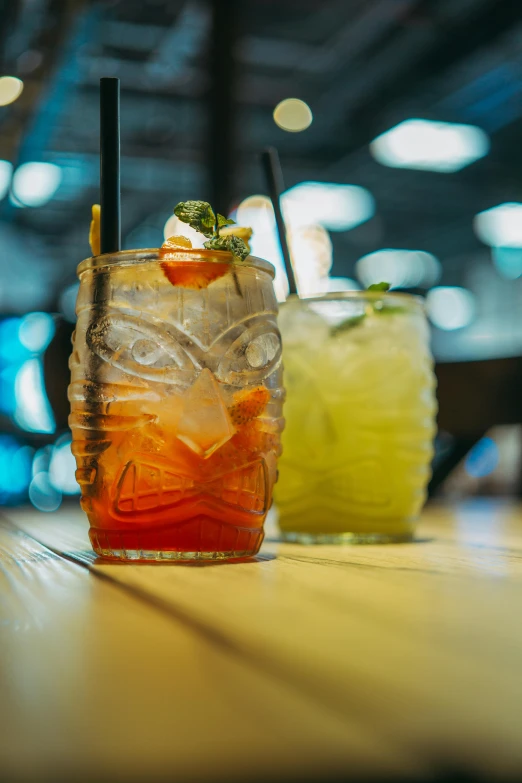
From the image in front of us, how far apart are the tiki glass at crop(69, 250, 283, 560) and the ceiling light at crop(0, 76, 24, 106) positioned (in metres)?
5.65

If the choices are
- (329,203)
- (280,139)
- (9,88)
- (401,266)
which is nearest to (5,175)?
(9,88)

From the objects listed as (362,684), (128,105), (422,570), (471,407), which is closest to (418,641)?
(362,684)

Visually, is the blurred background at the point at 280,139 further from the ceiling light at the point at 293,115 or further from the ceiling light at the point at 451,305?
the ceiling light at the point at 451,305

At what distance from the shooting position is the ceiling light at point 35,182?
362 inches

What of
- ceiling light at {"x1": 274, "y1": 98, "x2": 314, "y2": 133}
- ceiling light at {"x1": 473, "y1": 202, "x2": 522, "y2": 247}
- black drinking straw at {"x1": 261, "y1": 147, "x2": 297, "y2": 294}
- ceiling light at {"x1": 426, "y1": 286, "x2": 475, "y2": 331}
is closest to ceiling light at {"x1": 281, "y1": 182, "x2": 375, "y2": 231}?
ceiling light at {"x1": 274, "y1": 98, "x2": 314, "y2": 133}

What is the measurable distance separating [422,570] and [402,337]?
44 cm

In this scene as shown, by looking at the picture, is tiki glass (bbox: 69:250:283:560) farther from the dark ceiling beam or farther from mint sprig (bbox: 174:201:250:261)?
the dark ceiling beam

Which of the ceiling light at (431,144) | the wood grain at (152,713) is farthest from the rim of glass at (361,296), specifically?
the ceiling light at (431,144)

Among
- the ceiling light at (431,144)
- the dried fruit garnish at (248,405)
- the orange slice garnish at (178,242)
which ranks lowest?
the dried fruit garnish at (248,405)

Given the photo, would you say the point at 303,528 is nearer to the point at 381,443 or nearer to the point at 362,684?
the point at 381,443

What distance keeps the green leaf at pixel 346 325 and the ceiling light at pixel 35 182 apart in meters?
8.08

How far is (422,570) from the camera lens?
0.68 metres

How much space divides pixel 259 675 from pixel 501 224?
11.6 metres

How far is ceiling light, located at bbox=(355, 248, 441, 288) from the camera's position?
42.8ft
